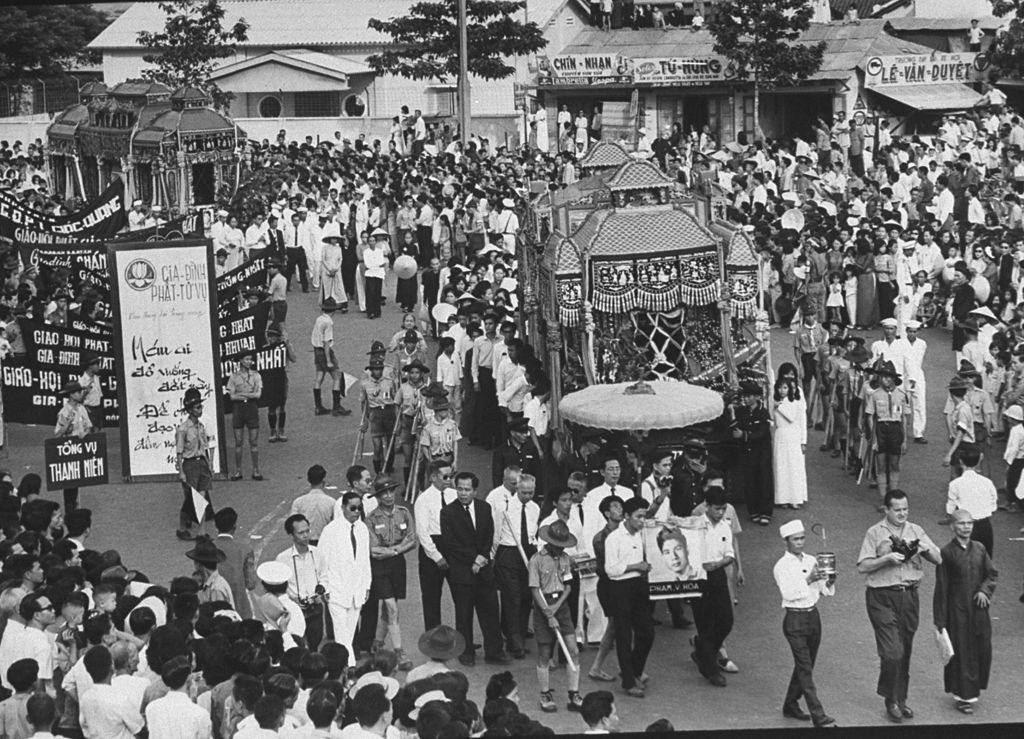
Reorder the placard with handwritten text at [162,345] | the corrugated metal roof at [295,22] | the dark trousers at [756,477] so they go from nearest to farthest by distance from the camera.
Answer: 1. the dark trousers at [756,477]
2. the placard with handwritten text at [162,345]
3. the corrugated metal roof at [295,22]

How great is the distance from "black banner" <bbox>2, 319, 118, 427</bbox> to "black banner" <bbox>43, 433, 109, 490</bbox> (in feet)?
7.32

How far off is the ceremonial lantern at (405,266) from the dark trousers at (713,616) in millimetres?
12990

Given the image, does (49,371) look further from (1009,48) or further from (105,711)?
(1009,48)

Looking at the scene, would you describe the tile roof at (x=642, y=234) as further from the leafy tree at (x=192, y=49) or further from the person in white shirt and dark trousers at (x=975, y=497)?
the leafy tree at (x=192, y=49)

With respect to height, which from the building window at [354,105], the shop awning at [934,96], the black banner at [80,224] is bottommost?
the black banner at [80,224]

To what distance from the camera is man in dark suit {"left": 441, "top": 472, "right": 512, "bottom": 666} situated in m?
12.4

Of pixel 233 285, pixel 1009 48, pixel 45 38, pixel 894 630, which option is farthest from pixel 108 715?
pixel 45 38

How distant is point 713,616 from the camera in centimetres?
1195

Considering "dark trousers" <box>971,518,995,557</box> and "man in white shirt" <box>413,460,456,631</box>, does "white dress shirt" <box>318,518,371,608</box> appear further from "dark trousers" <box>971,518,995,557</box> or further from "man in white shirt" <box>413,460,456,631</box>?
"dark trousers" <box>971,518,995,557</box>

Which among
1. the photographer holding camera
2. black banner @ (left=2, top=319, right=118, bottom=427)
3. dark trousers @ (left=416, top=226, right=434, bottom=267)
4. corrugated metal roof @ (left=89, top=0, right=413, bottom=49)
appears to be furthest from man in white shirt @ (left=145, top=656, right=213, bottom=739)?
corrugated metal roof @ (left=89, top=0, right=413, bottom=49)

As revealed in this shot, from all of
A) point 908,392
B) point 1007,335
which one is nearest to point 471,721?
point 908,392

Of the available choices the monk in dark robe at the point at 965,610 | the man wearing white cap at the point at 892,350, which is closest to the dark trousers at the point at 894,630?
the monk in dark robe at the point at 965,610

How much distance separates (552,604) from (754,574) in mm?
2821

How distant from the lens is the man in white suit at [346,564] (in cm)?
1213
